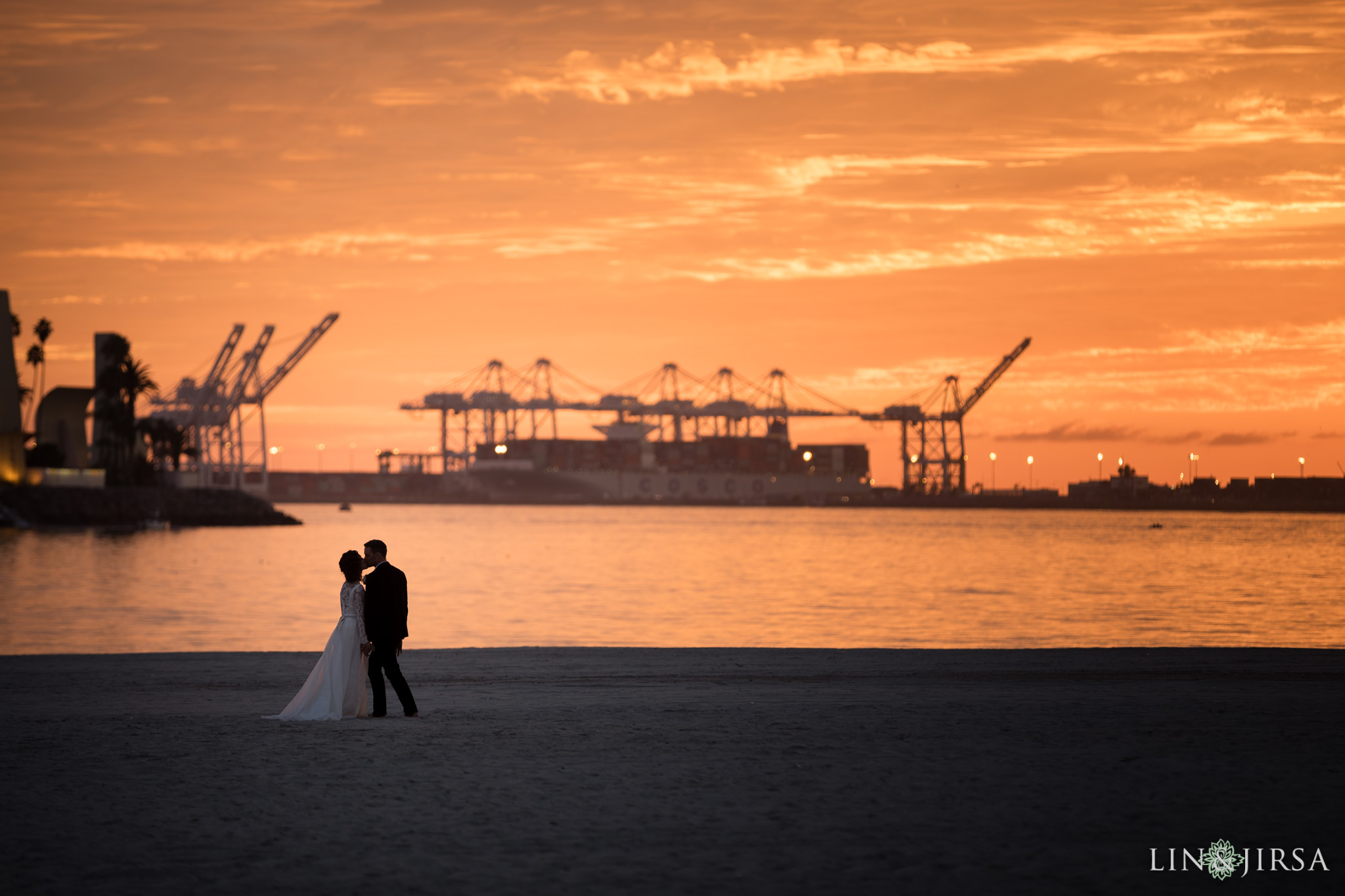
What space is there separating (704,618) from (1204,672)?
1728cm

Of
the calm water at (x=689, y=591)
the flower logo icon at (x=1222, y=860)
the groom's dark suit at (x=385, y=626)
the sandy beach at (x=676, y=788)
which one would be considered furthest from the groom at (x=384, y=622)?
the calm water at (x=689, y=591)

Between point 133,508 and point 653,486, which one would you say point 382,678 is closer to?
point 133,508

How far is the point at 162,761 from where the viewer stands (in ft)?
26.9

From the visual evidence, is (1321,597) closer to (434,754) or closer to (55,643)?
(55,643)

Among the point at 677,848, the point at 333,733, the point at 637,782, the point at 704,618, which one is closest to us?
the point at 677,848

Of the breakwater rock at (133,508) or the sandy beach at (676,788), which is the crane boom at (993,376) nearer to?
the breakwater rock at (133,508)

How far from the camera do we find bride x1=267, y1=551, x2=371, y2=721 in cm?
979

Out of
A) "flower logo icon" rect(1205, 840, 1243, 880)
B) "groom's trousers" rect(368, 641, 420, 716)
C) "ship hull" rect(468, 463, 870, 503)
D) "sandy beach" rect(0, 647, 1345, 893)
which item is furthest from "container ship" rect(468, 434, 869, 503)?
"flower logo icon" rect(1205, 840, 1243, 880)

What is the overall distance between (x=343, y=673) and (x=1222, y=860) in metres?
6.52

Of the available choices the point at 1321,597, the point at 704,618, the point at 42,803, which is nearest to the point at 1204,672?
the point at 42,803

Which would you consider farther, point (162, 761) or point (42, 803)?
point (162, 761)

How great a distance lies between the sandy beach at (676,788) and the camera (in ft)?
18.4

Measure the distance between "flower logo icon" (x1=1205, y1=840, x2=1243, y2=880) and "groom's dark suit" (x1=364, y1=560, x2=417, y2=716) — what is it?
580cm

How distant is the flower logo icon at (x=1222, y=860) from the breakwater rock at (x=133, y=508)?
269ft
